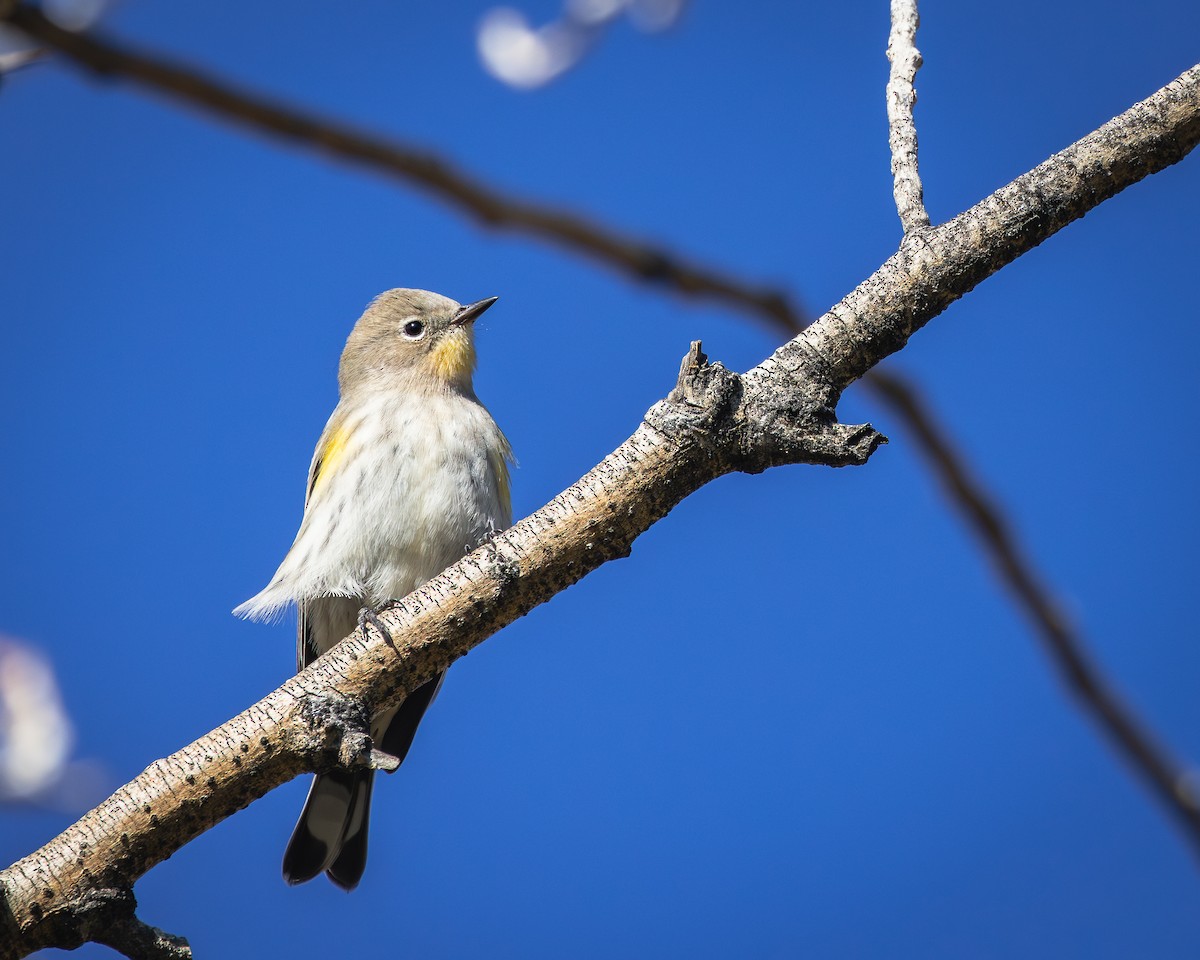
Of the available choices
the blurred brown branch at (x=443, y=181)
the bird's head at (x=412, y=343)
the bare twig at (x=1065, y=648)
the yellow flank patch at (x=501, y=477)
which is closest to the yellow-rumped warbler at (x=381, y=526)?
Result: the yellow flank patch at (x=501, y=477)

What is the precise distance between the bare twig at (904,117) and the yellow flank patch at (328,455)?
145 inches

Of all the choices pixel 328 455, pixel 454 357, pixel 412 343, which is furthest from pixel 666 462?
pixel 412 343

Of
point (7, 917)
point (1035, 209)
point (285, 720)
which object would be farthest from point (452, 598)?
point (1035, 209)

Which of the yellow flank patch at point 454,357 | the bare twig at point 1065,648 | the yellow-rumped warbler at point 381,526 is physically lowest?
the bare twig at point 1065,648

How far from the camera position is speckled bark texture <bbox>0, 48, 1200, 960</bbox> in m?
3.63

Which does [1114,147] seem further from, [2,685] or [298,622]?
[298,622]

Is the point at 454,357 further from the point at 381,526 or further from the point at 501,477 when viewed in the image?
the point at 381,526

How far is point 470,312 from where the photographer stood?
7.80 metres

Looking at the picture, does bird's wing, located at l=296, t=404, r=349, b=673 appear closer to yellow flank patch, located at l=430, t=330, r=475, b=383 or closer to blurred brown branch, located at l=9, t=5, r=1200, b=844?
yellow flank patch, located at l=430, t=330, r=475, b=383

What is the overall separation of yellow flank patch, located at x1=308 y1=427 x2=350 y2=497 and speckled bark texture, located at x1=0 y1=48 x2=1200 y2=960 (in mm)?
2912

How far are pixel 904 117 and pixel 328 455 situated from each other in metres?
4.03

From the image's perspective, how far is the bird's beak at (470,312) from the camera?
777cm

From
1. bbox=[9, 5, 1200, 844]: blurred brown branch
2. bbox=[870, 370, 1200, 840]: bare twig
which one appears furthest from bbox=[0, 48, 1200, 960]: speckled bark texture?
bbox=[9, 5, 1200, 844]: blurred brown branch

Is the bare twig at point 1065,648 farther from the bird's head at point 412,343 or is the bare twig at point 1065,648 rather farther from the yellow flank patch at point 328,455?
the bird's head at point 412,343
